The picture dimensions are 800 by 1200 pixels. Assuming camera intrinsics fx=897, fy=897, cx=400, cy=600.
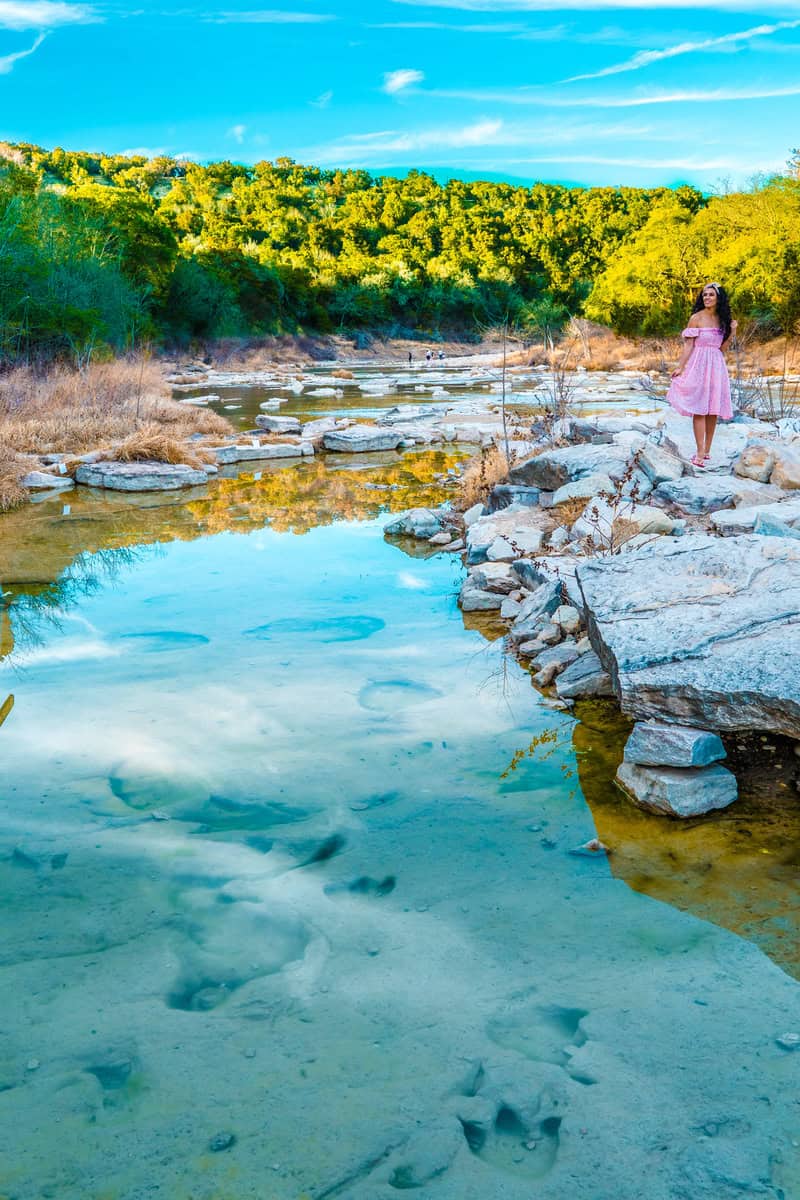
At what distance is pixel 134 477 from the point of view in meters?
10.3

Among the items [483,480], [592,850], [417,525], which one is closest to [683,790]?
[592,850]

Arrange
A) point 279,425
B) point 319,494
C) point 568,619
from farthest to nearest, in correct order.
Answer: point 279,425, point 319,494, point 568,619

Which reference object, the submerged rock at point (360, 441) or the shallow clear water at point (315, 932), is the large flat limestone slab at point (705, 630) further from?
the submerged rock at point (360, 441)

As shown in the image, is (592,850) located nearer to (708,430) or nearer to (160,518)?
(708,430)

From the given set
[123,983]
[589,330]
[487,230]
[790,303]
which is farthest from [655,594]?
[487,230]

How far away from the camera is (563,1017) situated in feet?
7.70

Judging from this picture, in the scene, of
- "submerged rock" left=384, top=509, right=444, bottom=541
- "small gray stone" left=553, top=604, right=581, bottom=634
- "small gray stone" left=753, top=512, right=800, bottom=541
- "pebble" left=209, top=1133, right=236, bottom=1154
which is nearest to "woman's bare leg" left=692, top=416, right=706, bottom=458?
"submerged rock" left=384, top=509, right=444, bottom=541

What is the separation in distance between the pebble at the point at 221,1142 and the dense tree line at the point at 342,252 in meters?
14.6

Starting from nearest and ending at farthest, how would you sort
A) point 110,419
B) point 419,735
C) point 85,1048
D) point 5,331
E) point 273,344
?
point 85,1048, point 419,735, point 110,419, point 5,331, point 273,344

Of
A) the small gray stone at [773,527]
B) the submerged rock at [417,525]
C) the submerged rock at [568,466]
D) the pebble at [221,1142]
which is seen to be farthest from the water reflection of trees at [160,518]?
the small gray stone at [773,527]

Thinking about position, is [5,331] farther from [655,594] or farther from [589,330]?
[589,330]

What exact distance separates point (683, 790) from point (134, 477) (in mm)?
8389

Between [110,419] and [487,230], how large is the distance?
54242mm

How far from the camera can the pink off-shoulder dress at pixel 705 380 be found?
24.2 feet
